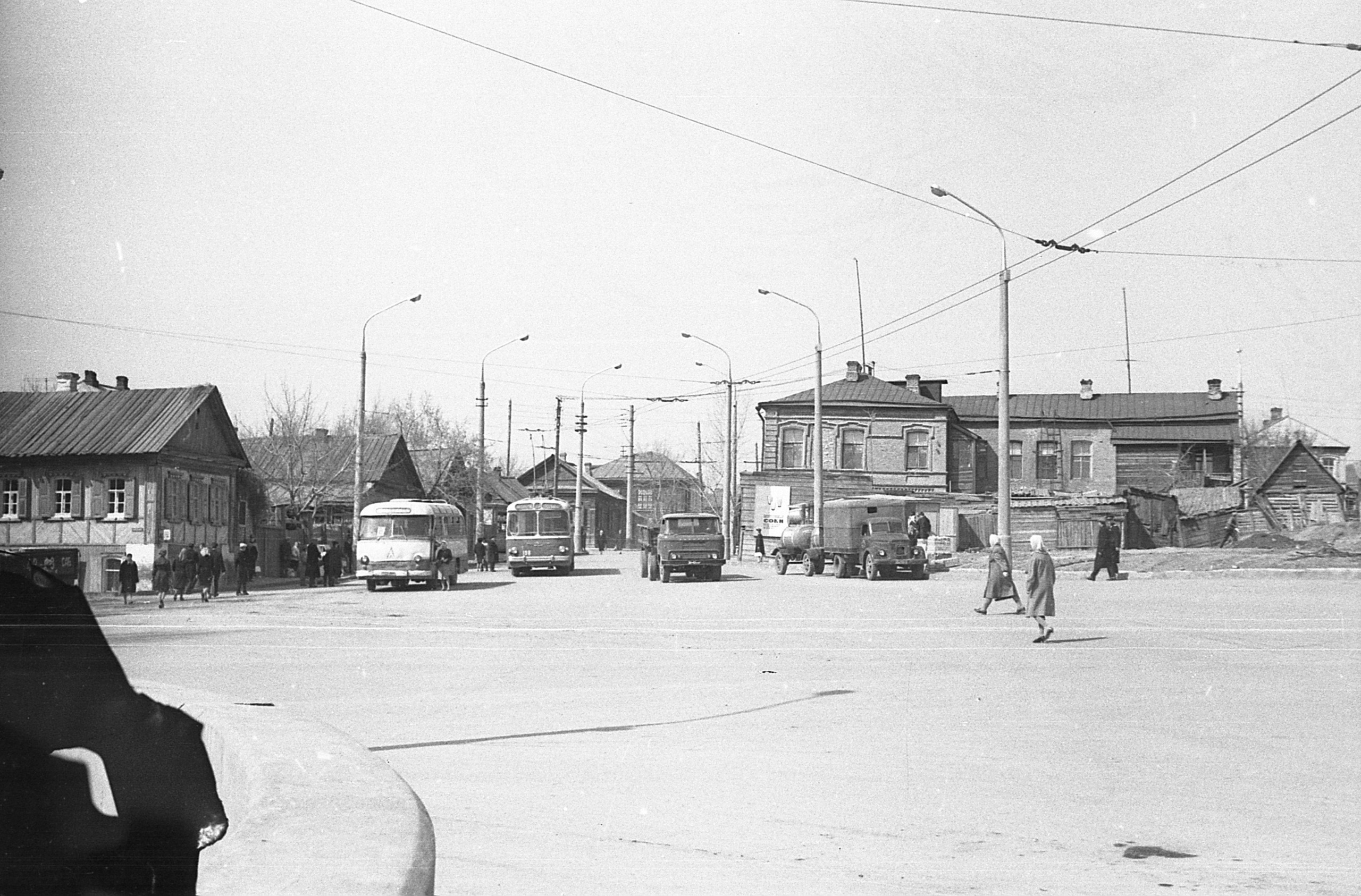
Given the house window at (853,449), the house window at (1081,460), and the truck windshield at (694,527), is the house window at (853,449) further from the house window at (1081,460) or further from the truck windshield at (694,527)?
the truck windshield at (694,527)

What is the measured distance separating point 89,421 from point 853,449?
60.8 metres

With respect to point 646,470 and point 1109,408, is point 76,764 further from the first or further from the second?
point 646,470

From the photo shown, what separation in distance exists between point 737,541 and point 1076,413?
20811 millimetres

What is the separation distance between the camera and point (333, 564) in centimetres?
4019

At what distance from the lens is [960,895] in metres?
5.68

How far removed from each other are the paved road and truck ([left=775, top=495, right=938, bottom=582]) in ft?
54.5

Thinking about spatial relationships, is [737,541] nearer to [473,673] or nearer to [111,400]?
[473,673]

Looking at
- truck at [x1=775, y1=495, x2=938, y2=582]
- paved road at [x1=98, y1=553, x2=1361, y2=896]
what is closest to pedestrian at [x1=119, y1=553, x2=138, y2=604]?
paved road at [x1=98, y1=553, x2=1361, y2=896]

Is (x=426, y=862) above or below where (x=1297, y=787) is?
above

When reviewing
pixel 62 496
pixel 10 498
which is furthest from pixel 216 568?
pixel 10 498

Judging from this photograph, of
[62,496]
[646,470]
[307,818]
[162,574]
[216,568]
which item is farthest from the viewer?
[646,470]

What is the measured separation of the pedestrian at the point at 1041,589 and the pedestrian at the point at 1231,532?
34.5 meters

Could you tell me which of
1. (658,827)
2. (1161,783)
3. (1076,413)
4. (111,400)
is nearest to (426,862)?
(658,827)

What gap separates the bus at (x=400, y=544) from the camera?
35906 mm
